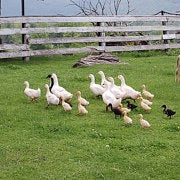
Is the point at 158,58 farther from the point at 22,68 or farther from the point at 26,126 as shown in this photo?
the point at 26,126

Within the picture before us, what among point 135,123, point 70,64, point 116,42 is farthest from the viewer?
point 116,42

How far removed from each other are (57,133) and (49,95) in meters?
1.84

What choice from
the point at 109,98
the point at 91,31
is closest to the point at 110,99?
the point at 109,98

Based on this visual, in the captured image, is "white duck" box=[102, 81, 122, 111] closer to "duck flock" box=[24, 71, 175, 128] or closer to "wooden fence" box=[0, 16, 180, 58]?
"duck flock" box=[24, 71, 175, 128]

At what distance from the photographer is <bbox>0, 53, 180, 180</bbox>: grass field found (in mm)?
7109

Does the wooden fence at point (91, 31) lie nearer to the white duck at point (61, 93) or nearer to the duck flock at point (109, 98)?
the duck flock at point (109, 98)

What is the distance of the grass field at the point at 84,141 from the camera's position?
711cm

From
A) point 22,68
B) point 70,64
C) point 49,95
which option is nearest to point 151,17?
point 70,64

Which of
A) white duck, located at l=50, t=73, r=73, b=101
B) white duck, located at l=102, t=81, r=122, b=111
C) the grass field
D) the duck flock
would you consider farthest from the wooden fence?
white duck, located at l=102, t=81, r=122, b=111

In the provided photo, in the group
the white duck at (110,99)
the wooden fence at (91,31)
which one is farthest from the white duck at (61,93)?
the wooden fence at (91,31)

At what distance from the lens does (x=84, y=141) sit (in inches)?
328

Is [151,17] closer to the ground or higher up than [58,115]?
higher up

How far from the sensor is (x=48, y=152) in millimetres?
7840

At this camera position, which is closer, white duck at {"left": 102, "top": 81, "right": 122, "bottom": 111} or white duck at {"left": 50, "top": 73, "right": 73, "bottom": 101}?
white duck at {"left": 102, "top": 81, "right": 122, "bottom": 111}
